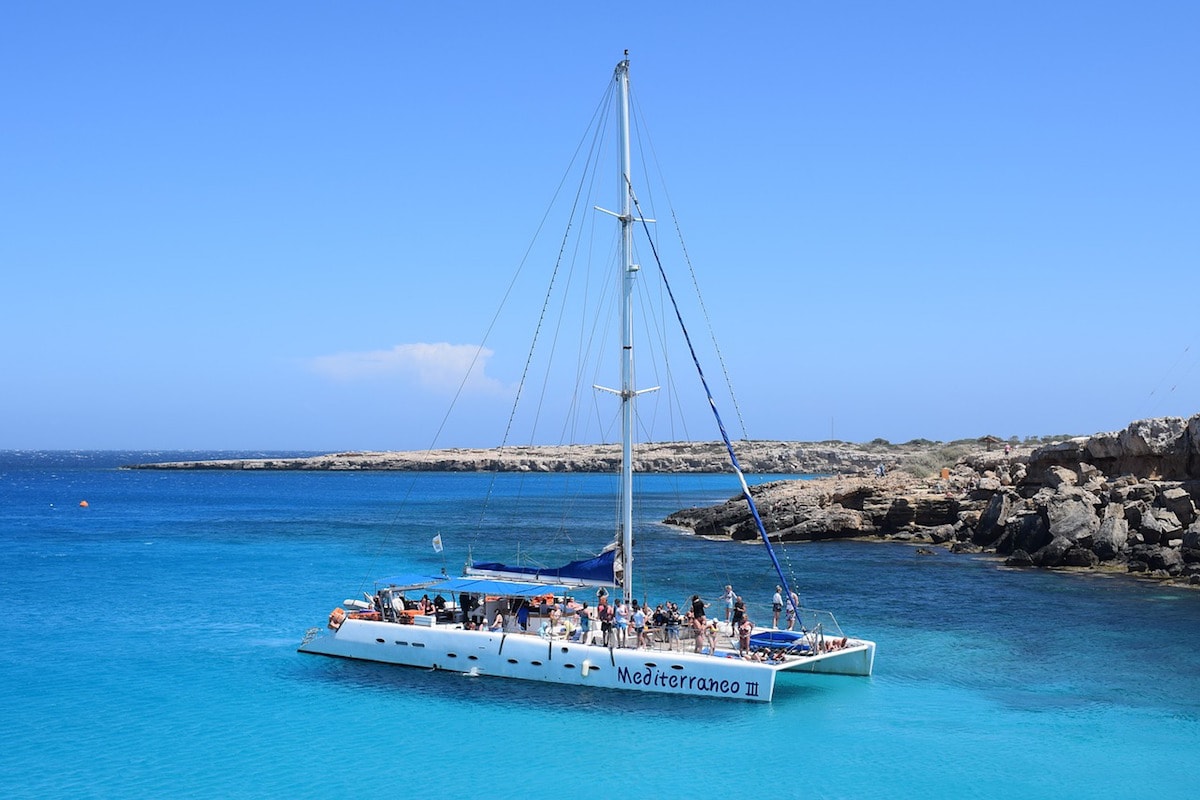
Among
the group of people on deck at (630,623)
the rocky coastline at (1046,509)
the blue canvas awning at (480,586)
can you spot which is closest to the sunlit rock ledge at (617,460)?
the rocky coastline at (1046,509)

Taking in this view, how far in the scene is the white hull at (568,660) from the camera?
24172mm

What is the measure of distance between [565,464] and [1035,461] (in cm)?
11867

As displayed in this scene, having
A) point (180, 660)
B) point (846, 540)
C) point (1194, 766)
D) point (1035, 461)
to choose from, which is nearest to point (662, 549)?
point (846, 540)

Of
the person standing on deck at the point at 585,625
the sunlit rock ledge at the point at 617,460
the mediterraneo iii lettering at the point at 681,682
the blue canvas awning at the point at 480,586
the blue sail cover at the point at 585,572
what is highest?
the sunlit rock ledge at the point at 617,460

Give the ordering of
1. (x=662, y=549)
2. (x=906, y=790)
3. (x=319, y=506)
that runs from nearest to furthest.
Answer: (x=906, y=790), (x=662, y=549), (x=319, y=506)

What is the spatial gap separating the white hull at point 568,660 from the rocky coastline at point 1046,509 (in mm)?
23591

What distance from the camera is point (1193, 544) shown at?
42.4 m

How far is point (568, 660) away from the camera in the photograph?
83.3 ft

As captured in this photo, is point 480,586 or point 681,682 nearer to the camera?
point 681,682

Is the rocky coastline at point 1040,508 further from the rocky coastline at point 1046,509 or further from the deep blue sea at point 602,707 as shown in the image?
the deep blue sea at point 602,707

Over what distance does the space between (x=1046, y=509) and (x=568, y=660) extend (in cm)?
3191

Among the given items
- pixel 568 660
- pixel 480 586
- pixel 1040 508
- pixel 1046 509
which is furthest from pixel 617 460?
pixel 568 660

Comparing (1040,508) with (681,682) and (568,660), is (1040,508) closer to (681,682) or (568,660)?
(681,682)

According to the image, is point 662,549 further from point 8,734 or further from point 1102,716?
point 8,734
